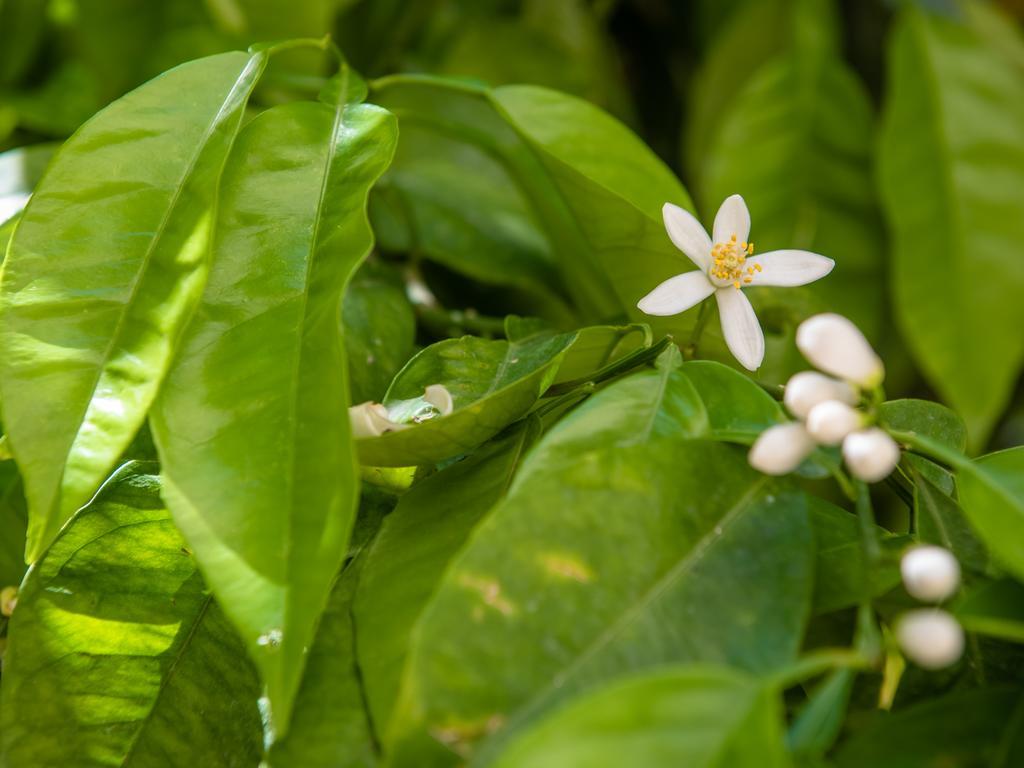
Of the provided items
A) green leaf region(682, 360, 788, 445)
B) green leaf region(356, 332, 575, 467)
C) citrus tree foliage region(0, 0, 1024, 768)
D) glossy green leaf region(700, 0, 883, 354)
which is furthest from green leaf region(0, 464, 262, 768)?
glossy green leaf region(700, 0, 883, 354)

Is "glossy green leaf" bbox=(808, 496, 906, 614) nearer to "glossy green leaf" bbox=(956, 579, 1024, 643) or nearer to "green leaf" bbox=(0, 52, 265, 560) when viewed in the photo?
"glossy green leaf" bbox=(956, 579, 1024, 643)

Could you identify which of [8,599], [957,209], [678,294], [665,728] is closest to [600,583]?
[665,728]

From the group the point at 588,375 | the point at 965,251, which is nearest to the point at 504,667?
the point at 588,375

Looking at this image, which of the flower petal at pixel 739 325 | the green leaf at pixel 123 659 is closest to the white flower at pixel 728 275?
the flower petal at pixel 739 325

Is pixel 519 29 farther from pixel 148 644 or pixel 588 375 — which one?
pixel 148 644

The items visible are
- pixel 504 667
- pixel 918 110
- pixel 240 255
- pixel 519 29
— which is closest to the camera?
pixel 504 667

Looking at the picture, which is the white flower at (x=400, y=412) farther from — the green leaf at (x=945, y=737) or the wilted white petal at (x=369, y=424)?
the green leaf at (x=945, y=737)
